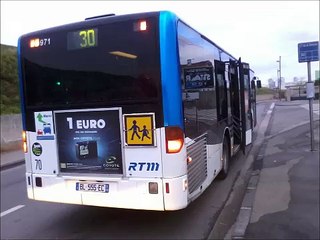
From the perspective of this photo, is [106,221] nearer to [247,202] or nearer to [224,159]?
[247,202]

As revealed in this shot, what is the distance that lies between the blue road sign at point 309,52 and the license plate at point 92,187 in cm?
792

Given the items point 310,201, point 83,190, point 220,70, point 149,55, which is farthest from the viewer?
point 220,70

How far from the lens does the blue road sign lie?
449 inches

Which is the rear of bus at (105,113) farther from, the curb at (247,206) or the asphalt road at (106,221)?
the curb at (247,206)

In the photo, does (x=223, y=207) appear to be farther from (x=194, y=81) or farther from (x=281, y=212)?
(x=194, y=81)

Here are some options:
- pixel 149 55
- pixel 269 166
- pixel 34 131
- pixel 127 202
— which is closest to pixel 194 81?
pixel 149 55

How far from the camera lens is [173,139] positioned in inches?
Answer: 209

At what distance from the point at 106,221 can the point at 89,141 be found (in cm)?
152

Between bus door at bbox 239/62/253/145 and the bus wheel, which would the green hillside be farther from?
the bus wheel

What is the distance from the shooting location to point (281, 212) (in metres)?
6.26

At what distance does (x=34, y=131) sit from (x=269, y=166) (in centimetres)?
581

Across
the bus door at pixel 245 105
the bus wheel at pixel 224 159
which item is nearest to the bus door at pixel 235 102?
the bus door at pixel 245 105

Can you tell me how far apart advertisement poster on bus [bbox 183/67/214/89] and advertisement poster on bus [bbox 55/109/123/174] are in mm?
1107

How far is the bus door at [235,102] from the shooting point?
10.0m
